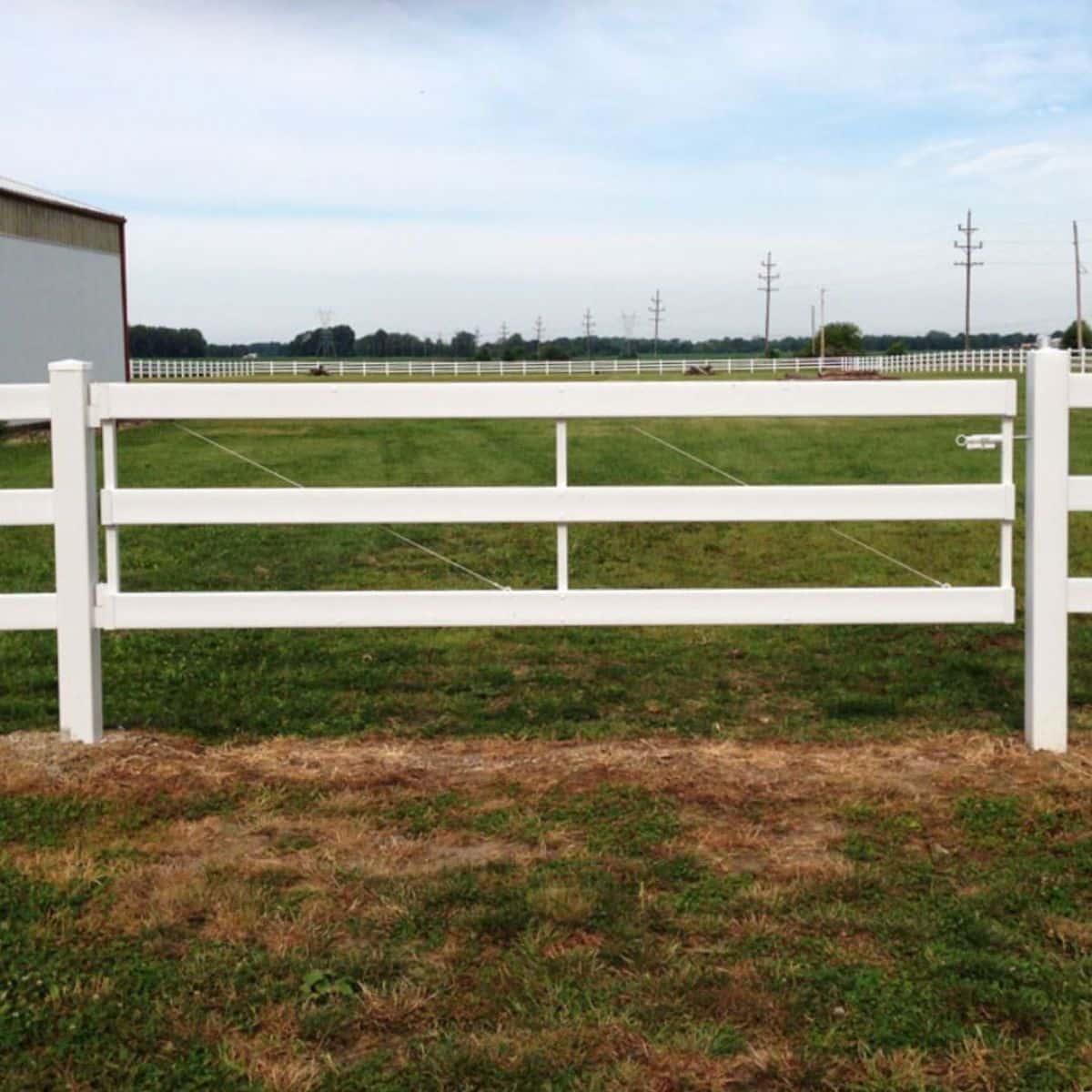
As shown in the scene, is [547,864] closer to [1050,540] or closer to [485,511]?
[485,511]

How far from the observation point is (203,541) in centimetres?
1323

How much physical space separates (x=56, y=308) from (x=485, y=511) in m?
31.1

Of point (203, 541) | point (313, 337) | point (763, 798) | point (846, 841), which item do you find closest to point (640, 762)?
point (763, 798)

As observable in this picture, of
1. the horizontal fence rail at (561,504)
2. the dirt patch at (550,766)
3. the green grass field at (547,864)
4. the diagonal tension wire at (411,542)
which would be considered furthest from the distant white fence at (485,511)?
the green grass field at (547,864)

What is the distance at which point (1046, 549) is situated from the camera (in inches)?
241

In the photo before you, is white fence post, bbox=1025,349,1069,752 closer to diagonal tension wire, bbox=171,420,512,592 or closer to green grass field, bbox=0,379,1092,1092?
green grass field, bbox=0,379,1092,1092

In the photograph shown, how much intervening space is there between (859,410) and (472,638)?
3632 mm

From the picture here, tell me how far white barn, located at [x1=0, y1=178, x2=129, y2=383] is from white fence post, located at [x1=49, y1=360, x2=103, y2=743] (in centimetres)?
2552

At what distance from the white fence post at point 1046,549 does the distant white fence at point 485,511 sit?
0.44 ft

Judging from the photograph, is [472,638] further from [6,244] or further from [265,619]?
[6,244]

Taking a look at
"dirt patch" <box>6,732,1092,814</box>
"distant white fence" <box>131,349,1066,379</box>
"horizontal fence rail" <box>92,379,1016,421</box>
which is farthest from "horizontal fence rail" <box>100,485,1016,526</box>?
"distant white fence" <box>131,349,1066,379</box>

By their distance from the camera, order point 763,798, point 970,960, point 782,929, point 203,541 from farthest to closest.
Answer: point 203,541 → point 763,798 → point 782,929 → point 970,960

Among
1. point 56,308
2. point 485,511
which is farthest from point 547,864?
point 56,308

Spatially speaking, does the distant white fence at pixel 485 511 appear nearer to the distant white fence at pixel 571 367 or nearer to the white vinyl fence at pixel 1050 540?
the white vinyl fence at pixel 1050 540
